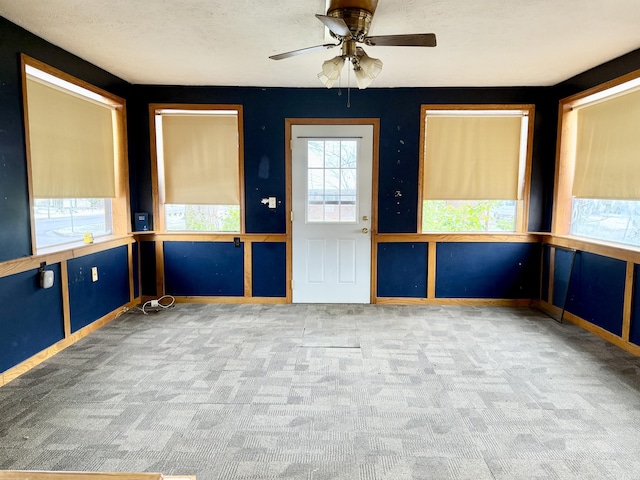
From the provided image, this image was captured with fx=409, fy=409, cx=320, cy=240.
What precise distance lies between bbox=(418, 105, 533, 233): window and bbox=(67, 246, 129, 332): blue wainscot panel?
3.28 meters

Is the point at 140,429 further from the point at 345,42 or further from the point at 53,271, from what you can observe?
the point at 345,42

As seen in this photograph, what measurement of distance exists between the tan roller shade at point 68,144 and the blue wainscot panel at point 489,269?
3594 mm

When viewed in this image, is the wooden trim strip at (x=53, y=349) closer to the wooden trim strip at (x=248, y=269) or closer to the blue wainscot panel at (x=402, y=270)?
the wooden trim strip at (x=248, y=269)

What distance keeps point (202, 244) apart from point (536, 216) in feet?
12.4

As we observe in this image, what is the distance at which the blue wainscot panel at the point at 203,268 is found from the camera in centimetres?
465

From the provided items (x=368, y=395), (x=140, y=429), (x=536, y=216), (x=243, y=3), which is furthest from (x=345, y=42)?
(x=536, y=216)

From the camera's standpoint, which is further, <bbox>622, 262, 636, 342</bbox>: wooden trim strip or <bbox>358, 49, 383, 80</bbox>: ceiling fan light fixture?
<bbox>622, 262, 636, 342</bbox>: wooden trim strip

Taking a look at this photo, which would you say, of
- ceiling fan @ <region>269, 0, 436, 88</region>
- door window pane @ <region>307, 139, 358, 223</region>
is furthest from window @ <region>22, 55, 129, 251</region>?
ceiling fan @ <region>269, 0, 436, 88</region>

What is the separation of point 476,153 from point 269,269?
265 cm

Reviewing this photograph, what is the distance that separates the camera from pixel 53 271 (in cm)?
322

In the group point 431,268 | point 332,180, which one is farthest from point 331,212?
point 431,268

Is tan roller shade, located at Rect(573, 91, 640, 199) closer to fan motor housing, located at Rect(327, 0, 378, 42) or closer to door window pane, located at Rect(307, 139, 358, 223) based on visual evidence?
door window pane, located at Rect(307, 139, 358, 223)

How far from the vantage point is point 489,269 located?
4.62m

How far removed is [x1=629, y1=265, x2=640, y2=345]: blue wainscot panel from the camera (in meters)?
3.23
